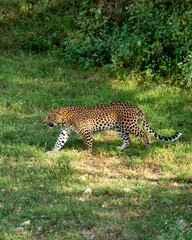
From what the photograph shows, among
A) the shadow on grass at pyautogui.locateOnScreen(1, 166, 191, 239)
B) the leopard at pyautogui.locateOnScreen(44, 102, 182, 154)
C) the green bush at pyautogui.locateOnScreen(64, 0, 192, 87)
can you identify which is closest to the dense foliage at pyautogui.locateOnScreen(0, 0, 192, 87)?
the green bush at pyautogui.locateOnScreen(64, 0, 192, 87)

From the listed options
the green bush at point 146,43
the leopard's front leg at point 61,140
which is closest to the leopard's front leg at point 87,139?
the leopard's front leg at point 61,140

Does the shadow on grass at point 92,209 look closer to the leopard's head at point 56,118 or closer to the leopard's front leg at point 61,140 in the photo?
the leopard's front leg at point 61,140

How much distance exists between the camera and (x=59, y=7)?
46.4 feet

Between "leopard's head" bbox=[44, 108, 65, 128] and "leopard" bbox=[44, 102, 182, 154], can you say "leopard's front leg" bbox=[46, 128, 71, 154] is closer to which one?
"leopard" bbox=[44, 102, 182, 154]

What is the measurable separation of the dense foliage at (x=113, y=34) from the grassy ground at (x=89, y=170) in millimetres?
704

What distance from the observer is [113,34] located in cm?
1191

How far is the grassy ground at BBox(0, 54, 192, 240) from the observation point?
471 cm

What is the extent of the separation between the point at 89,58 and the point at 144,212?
7.66m

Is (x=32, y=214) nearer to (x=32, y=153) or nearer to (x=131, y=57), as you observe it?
(x=32, y=153)

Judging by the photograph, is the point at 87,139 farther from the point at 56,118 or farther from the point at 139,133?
the point at 139,133

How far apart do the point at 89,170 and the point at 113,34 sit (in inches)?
250

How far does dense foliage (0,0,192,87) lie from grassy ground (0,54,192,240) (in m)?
0.70

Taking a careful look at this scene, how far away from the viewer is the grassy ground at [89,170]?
4715mm

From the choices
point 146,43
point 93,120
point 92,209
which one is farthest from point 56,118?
point 146,43
